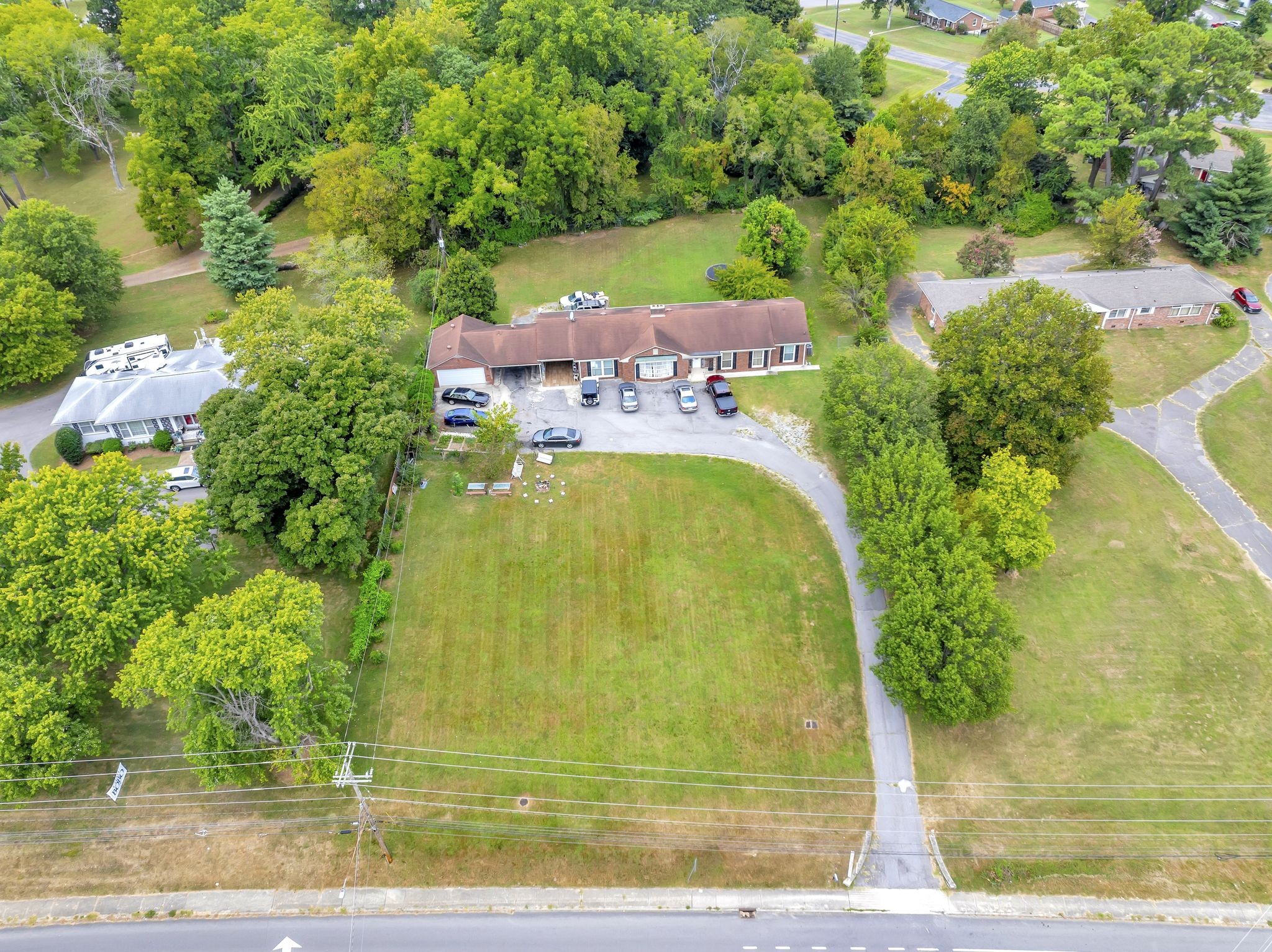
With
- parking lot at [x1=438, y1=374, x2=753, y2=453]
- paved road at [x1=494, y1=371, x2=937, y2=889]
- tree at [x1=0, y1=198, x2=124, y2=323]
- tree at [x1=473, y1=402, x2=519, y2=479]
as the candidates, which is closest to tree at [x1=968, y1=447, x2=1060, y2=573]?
Result: paved road at [x1=494, y1=371, x2=937, y2=889]

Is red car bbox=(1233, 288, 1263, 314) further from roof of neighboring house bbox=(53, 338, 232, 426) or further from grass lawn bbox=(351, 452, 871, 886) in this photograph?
roof of neighboring house bbox=(53, 338, 232, 426)

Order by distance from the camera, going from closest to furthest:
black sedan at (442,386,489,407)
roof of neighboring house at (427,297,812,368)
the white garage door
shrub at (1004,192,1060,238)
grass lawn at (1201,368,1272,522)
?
grass lawn at (1201,368,1272,522) → black sedan at (442,386,489,407) → the white garage door → roof of neighboring house at (427,297,812,368) → shrub at (1004,192,1060,238)

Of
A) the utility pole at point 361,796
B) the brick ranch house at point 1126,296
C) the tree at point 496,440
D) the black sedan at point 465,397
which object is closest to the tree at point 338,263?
the black sedan at point 465,397

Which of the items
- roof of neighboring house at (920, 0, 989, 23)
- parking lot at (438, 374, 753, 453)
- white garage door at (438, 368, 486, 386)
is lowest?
parking lot at (438, 374, 753, 453)

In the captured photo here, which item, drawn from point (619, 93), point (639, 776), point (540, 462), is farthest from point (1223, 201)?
point (639, 776)

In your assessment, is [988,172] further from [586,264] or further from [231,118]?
[231,118]

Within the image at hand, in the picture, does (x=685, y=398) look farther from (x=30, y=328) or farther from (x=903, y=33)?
(x=903, y=33)
